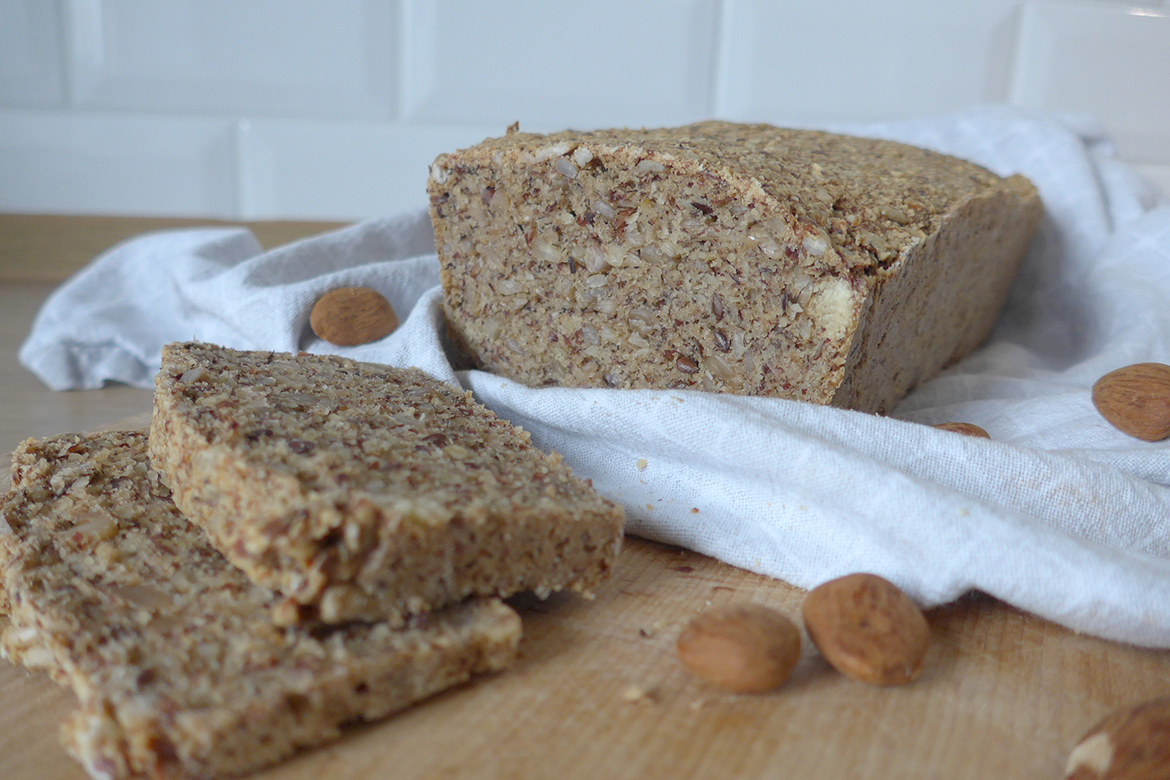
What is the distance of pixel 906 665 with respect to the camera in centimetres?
118

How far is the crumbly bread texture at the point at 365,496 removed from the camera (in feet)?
3.73

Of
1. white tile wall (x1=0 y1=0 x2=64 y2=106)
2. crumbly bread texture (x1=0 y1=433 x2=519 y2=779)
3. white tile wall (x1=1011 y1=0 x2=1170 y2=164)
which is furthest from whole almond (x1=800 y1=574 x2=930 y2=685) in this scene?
white tile wall (x1=0 y1=0 x2=64 y2=106)

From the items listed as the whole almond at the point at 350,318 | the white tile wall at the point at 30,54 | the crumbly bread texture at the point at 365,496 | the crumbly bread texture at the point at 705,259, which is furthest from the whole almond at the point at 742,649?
the white tile wall at the point at 30,54

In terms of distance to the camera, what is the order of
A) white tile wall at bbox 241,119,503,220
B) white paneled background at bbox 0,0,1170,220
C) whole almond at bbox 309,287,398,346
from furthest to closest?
white tile wall at bbox 241,119,503,220
white paneled background at bbox 0,0,1170,220
whole almond at bbox 309,287,398,346

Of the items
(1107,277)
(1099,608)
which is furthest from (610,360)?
(1107,277)

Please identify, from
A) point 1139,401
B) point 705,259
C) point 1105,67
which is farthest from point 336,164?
point 1105,67

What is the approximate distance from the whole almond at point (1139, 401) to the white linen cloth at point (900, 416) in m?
0.04

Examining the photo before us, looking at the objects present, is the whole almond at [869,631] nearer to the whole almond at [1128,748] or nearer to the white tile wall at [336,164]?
the whole almond at [1128,748]

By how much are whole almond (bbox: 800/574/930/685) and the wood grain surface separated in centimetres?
4

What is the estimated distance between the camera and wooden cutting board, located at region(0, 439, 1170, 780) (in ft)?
3.43

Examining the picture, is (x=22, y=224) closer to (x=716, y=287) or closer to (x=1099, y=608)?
(x=716, y=287)

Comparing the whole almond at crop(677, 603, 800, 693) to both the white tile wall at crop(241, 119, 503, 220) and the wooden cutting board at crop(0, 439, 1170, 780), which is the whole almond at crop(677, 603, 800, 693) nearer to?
the wooden cutting board at crop(0, 439, 1170, 780)

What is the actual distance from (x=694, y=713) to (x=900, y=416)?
3.96 ft

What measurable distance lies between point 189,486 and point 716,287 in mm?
1015
